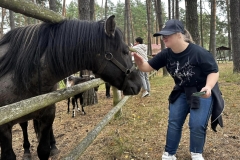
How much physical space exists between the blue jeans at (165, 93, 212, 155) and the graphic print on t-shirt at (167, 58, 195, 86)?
0.87 feet

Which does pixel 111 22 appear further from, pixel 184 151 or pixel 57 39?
pixel 184 151

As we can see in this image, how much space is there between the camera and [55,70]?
8.05ft

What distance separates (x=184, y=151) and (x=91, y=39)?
2209 millimetres

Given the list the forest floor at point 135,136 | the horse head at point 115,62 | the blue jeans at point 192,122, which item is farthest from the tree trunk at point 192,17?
the horse head at point 115,62

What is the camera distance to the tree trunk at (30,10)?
1.99 metres

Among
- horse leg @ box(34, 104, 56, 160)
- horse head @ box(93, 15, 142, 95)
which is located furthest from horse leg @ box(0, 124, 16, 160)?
horse head @ box(93, 15, 142, 95)

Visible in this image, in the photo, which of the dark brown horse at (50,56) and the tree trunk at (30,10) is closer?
the tree trunk at (30,10)

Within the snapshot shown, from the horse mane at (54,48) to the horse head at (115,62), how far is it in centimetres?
3

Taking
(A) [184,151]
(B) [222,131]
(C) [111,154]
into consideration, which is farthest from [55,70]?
(B) [222,131]

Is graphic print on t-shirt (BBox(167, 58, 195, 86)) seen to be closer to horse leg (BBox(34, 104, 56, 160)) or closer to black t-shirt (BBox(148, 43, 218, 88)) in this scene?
black t-shirt (BBox(148, 43, 218, 88))

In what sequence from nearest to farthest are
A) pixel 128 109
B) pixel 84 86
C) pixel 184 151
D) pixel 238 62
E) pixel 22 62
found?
1. pixel 22 62
2. pixel 84 86
3. pixel 184 151
4. pixel 128 109
5. pixel 238 62

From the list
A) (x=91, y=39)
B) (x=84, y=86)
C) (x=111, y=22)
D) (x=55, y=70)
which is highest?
(x=111, y=22)

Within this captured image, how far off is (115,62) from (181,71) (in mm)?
844

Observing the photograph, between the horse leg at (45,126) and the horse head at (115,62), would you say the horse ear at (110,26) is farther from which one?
the horse leg at (45,126)
